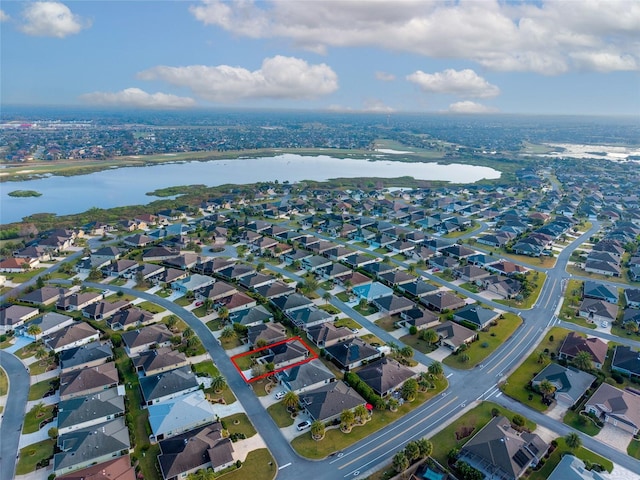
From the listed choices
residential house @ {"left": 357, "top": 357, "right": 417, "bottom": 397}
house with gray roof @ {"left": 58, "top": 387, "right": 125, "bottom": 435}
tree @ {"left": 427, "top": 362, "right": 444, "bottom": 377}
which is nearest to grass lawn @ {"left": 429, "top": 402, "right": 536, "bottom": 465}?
tree @ {"left": 427, "top": 362, "right": 444, "bottom": 377}

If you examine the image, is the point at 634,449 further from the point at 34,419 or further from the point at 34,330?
the point at 34,330

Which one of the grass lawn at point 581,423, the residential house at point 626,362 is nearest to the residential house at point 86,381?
the grass lawn at point 581,423

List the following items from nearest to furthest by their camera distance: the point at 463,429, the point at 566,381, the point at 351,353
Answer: the point at 463,429 < the point at 566,381 < the point at 351,353

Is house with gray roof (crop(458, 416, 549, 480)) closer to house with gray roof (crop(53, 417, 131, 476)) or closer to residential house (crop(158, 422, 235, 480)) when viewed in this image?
residential house (crop(158, 422, 235, 480))

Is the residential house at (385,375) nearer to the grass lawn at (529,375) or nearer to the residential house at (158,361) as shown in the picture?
the grass lawn at (529,375)

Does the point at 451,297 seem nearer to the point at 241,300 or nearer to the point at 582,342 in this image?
the point at 582,342

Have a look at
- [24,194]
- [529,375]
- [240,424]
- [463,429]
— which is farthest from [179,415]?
[24,194]
